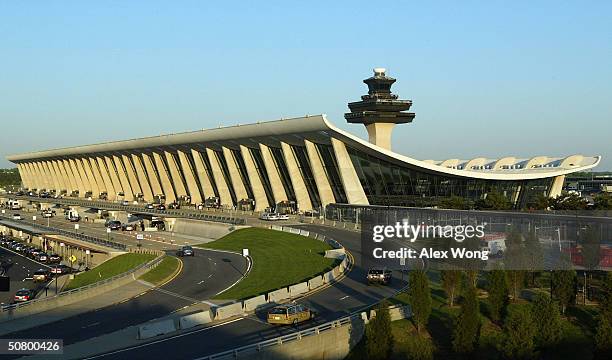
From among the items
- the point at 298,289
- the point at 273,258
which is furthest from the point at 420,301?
the point at 273,258

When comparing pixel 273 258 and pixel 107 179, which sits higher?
pixel 107 179

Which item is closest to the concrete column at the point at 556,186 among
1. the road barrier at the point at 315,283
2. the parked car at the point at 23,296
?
the road barrier at the point at 315,283

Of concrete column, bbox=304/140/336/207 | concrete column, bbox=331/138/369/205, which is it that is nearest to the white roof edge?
concrete column, bbox=331/138/369/205

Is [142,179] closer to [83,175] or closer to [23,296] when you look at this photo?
[83,175]

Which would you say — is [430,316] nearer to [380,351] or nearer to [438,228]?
[380,351]

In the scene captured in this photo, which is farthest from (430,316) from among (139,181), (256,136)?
(139,181)
